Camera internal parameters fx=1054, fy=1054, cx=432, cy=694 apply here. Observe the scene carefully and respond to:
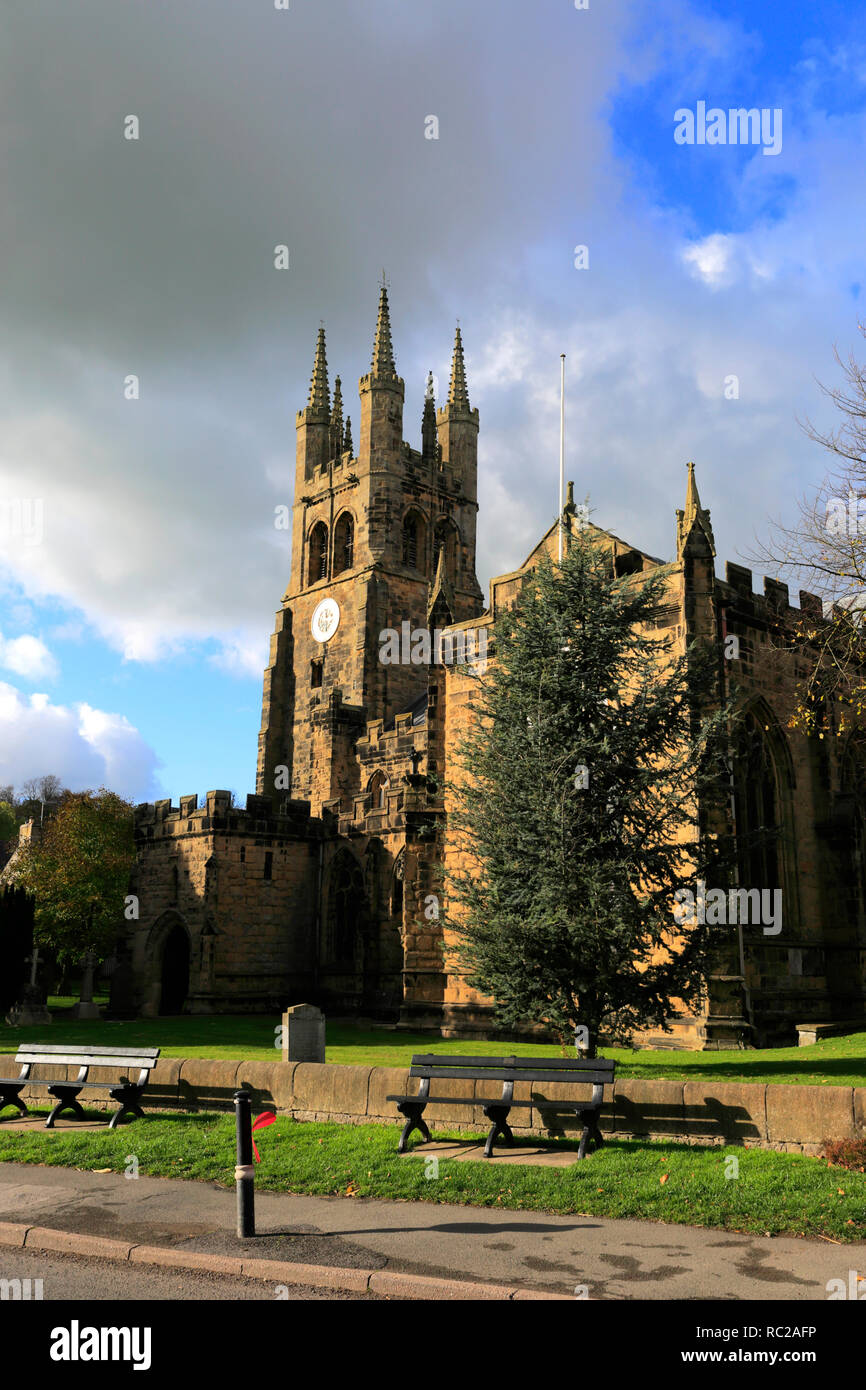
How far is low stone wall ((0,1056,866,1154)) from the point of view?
955 centimetres

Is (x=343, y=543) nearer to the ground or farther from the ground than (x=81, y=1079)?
farther from the ground

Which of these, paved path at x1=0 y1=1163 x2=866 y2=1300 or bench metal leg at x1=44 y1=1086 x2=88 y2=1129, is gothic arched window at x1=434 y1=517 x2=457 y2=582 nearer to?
bench metal leg at x1=44 y1=1086 x2=88 y2=1129

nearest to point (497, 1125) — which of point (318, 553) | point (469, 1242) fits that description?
point (469, 1242)

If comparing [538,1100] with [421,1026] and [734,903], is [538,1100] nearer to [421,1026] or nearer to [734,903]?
[734,903]

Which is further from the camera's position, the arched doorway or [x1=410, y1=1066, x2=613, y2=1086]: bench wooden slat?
the arched doorway

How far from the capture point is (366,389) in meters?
50.1

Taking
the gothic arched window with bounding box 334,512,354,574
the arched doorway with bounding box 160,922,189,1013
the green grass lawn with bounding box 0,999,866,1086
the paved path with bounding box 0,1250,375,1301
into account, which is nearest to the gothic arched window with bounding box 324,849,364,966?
the green grass lawn with bounding box 0,999,866,1086

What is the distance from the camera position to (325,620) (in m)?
50.5

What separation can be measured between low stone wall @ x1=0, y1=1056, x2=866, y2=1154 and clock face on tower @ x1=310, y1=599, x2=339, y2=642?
36530mm

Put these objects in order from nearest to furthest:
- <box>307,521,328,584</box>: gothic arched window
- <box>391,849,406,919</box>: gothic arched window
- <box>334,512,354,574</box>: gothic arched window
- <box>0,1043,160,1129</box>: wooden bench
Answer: <box>0,1043,160,1129</box>: wooden bench < <box>391,849,406,919</box>: gothic arched window < <box>334,512,354,574</box>: gothic arched window < <box>307,521,328,584</box>: gothic arched window

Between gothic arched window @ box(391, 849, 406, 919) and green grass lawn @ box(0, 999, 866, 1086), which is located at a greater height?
gothic arched window @ box(391, 849, 406, 919)

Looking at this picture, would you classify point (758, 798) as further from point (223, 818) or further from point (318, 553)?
point (318, 553)

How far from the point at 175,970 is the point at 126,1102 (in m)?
22.8

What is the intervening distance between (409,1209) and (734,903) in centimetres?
1126
